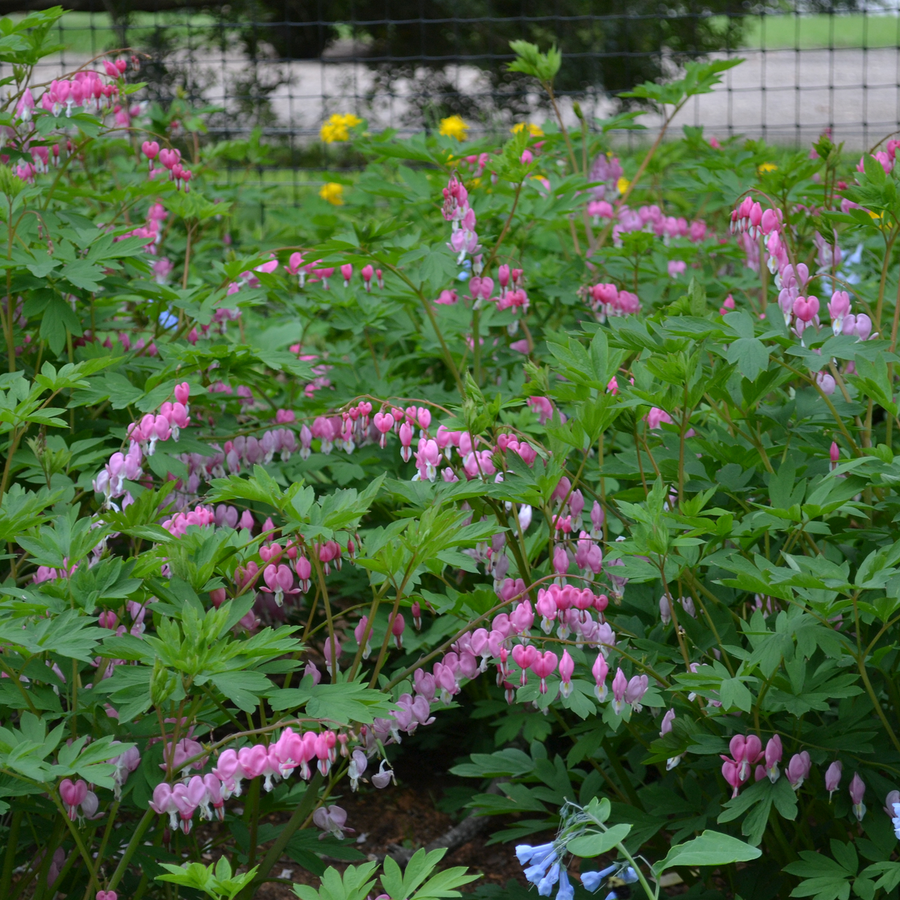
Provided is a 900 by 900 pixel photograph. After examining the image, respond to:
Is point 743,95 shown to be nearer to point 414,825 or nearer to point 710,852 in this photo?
point 414,825

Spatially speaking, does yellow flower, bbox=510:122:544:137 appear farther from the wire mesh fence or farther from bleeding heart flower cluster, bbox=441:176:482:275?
the wire mesh fence

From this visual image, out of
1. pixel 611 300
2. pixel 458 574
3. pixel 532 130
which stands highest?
pixel 532 130

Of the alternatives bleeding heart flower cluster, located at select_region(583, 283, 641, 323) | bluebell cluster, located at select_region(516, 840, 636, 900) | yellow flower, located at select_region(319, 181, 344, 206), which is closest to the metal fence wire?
yellow flower, located at select_region(319, 181, 344, 206)

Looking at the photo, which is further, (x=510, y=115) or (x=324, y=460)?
(x=510, y=115)

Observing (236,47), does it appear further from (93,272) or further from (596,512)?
(596,512)

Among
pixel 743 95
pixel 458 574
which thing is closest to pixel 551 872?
pixel 458 574

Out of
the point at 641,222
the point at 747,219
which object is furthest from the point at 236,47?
the point at 747,219

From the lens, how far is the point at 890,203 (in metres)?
2.09

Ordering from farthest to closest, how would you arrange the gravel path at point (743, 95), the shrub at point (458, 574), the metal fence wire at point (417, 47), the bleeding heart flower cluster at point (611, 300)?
the gravel path at point (743, 95) < the metal fence wire at point (417, 47) < the bleeding heart flower cluster at point (611, 300) < the shrub at point (458, 574)

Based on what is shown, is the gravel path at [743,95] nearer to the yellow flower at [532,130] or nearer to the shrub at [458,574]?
the yellow flower at [532,130]

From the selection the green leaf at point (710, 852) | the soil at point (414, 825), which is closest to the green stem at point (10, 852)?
the soil at point (414, 825)

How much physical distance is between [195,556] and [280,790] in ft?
2.73

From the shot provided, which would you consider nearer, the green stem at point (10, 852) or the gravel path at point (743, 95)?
the green stem at point (10, 852)

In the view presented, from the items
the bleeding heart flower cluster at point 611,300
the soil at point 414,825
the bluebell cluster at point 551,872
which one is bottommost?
the soil at point 414,825
